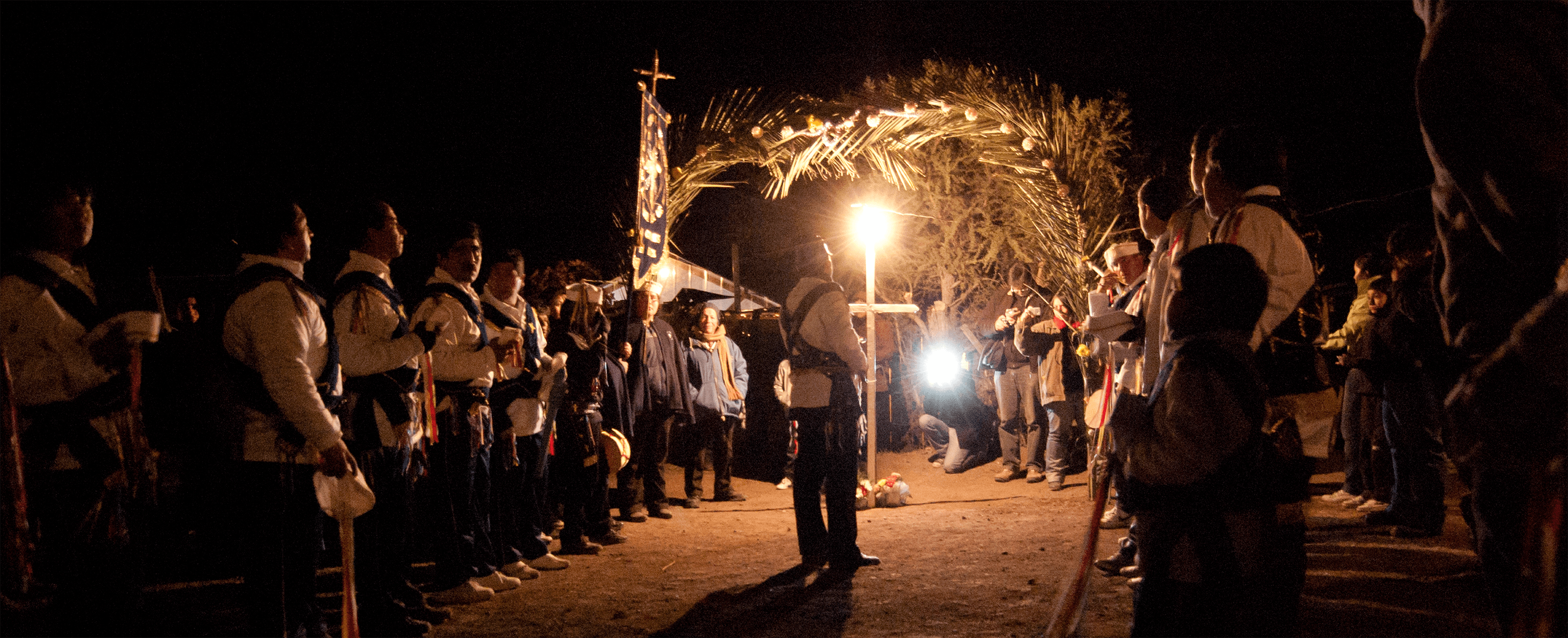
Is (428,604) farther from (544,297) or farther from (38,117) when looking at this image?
(38,117)

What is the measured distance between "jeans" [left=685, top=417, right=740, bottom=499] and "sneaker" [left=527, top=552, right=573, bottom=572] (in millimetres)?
2851

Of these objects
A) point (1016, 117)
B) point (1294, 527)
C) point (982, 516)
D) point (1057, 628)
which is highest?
point (1016, 117)

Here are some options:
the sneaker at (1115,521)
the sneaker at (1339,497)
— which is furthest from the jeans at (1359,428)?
the sneaker at (1115,521)

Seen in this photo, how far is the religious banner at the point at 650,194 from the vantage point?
632cm

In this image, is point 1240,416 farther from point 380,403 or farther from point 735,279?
point 735,279

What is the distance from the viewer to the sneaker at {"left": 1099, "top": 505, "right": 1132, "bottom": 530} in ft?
18.9

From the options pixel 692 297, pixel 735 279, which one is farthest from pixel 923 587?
pixel 735 279

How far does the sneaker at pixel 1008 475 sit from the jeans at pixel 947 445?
0.78m

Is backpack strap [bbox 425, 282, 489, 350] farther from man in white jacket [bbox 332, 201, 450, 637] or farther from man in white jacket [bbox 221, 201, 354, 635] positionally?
Answer: man in white jacket [bbox 221, 201, 354, 635]

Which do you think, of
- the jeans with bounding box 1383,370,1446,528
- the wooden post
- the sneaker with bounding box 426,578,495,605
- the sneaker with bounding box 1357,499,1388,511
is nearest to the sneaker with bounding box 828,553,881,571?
the sneaker with bounding box 426,578,495,605

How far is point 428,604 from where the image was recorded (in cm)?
443

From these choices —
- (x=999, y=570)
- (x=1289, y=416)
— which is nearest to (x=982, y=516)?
(x=999, y=570)

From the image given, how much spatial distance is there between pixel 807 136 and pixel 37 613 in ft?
19.5

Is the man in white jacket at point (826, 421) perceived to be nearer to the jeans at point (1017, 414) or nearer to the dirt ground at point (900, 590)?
the dirt ground at point (900, 590)
